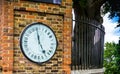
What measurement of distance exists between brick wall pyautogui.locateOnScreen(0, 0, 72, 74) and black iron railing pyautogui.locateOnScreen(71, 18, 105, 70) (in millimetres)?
1832

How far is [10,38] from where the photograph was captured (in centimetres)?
823

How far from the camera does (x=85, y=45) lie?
11.4 metres

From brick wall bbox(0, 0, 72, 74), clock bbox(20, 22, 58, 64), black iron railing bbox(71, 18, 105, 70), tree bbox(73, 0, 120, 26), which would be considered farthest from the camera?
tree bbox(73, 0, 120, 26)

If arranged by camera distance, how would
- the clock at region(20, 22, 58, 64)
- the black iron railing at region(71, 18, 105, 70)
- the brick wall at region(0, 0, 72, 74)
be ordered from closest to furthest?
the brick wall at region(0, 0, 72, 74)
the clock at region(20, 22, 58, 64)
the black iron railing at region(71, 18, 105, 70)

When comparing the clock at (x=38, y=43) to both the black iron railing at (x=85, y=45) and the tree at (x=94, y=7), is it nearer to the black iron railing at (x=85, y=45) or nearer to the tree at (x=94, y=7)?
the black iron railing at (x=85, y=45)

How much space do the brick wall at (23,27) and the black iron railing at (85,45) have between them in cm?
183

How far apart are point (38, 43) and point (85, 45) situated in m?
3.14

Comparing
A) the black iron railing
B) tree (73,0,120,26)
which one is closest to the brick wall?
the black iron railing

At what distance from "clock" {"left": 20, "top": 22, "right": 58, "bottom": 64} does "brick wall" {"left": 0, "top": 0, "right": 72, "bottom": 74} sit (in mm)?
100

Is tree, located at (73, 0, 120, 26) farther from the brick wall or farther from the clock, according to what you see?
the clock

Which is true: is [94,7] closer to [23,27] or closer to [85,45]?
[85,45]

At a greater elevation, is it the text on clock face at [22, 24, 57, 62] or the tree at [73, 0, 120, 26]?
the tree at [73, 0, 120, 26]

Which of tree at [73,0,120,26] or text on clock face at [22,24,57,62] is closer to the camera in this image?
text on clock face at [22,24,57,62]

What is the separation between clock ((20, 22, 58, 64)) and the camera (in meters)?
8.35
